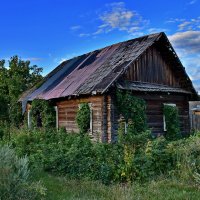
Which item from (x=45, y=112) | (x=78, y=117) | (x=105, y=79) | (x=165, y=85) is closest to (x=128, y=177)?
(x=105, y=79)

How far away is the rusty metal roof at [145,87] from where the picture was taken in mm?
17797

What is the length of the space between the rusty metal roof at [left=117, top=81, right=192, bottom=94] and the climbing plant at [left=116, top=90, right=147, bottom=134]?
1.05 feet

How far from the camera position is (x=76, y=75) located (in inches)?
862

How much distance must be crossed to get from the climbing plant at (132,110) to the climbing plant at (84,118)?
1943mm

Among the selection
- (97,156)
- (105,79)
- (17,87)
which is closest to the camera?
(97,156)

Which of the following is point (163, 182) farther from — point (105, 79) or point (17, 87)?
point (17, 87)

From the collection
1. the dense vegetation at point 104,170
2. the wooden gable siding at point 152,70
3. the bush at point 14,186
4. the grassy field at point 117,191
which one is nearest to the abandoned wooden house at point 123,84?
the wooden gable siding at point 152,70

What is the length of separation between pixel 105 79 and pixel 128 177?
312 inches

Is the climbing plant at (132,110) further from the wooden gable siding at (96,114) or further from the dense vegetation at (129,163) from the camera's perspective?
the dense vegetation at (129,163)

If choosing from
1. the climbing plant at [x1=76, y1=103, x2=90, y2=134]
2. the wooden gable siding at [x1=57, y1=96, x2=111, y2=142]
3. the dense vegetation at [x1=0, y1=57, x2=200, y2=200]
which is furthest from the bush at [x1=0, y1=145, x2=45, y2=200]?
the climbing plant at [x1=76, y1=103, x2=90, y2=134]

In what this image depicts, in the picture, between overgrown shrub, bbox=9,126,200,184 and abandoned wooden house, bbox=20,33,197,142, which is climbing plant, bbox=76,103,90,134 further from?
overgrown shrub, bbox=9,126,200,184

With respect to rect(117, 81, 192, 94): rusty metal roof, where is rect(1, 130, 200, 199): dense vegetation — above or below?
below

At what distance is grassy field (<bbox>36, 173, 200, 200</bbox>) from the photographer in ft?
26.7

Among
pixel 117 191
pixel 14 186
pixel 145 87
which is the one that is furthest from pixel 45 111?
pixel 14 186
